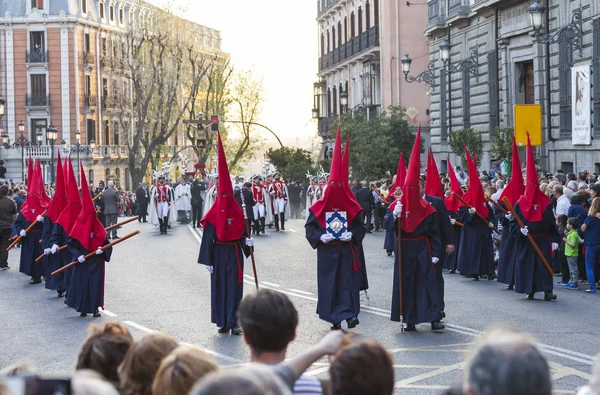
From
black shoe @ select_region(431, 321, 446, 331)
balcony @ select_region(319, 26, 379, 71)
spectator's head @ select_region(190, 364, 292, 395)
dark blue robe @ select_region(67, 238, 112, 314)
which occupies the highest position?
balcony @ select_region(319, 26, 379, 71)

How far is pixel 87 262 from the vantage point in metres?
15.3

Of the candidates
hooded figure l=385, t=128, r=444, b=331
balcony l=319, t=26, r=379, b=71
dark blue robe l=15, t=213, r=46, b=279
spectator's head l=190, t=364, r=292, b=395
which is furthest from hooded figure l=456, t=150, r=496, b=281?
balcony l=319, t=26, r=379, b=71

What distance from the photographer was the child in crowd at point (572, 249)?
17078mm

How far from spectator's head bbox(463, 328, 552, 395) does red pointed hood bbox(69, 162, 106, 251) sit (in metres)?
12.4

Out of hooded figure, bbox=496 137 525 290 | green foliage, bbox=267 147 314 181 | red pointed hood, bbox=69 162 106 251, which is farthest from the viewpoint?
green foliage, bbox=267 147 314 181

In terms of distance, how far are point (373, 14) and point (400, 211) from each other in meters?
40.7

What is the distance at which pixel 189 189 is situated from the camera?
4116cm

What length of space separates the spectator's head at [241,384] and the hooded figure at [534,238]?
13541 millimetres

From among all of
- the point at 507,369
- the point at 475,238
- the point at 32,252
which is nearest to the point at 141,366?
the point at 507,369

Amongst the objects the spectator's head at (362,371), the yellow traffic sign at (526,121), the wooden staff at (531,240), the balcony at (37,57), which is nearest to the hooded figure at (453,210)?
the yellow traffic sign at (526,121)

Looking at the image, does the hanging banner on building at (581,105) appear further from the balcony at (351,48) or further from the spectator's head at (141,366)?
the balcony at (351,48)

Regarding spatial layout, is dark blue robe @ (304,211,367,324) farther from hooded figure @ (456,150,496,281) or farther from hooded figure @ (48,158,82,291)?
hooded figure @ (456,150,496,281)

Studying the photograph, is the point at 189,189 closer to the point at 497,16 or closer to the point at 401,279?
the point at 497,16

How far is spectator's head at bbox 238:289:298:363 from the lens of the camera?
486 centimetres
